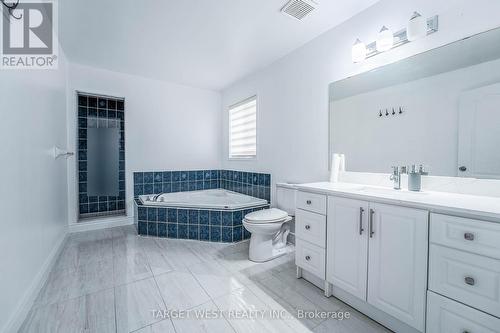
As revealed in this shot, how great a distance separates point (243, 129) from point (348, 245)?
253 cm

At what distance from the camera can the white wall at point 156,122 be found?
2982 mm

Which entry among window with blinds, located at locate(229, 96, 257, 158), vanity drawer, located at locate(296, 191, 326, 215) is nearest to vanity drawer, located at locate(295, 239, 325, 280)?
vanity drawer, located at locate(296, 191, 326, 215)

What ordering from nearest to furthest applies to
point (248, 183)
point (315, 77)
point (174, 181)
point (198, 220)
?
point (315, 77) → point (198, 220) → point (248, 183) → point (174, 181)

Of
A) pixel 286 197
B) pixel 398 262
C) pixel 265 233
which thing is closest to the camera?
pixel 398 262

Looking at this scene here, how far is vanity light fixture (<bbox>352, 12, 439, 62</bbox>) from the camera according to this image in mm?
1477

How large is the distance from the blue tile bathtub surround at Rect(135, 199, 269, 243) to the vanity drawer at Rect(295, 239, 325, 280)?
1008 millimetres

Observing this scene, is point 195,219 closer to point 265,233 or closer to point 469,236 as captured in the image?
point 265,233

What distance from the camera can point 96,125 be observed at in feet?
12.0

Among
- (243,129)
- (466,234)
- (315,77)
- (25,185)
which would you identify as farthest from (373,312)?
(243,129)

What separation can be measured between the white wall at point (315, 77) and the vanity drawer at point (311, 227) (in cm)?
63

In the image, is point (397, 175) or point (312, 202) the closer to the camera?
point (397, 175)

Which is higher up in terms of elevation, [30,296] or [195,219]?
[195,219]

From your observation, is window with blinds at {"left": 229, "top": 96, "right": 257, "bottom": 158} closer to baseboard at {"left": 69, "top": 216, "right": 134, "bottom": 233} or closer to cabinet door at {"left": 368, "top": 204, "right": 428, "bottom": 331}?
baseboard at {"left": 69, "top": 216, "right": 134, "bottom": 233}

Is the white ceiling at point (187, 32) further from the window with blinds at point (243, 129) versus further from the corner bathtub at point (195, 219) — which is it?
the corner bathtub at point (195, 219)
